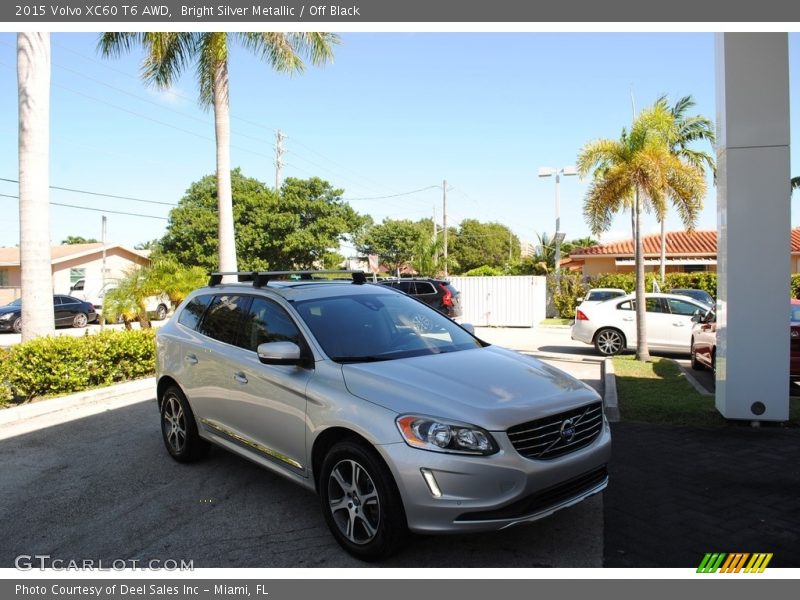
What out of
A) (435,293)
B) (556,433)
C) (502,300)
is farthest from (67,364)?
(502,300)

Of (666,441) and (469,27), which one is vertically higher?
(469,27)

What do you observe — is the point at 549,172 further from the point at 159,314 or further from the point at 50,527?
the point at 50,527

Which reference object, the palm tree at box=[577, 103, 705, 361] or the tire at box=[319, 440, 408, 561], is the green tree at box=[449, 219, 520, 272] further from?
the tire at box=[319, 440, 408, 561]

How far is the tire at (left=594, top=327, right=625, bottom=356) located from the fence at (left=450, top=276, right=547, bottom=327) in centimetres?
965

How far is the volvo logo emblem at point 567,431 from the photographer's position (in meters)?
3.67

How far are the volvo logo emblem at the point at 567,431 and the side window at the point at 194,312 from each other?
358cm

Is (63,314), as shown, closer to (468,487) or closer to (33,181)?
(33,181)

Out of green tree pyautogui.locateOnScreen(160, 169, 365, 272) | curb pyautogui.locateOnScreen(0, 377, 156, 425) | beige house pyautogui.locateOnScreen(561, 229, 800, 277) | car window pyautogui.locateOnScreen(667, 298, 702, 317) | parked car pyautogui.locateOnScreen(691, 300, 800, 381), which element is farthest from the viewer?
green tree pyautogui.locateOnScreen(160, 169, 365, 272)

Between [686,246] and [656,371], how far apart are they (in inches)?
1058

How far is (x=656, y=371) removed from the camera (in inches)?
429

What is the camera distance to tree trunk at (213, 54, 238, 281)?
13.8 meters

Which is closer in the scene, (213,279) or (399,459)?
(399,459)

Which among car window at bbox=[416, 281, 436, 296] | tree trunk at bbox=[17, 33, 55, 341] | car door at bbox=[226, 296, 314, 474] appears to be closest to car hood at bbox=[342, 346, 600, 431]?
car door at bbox=[226, 296, 314, 474]

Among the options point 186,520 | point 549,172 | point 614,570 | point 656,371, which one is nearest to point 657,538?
point 614,570
